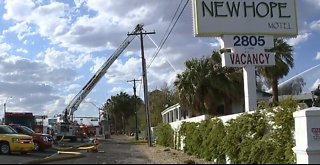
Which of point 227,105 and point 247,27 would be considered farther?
point 227,105

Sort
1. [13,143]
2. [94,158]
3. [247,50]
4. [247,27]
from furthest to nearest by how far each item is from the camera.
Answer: [13,143], [247,27], [247,50], [94,158]

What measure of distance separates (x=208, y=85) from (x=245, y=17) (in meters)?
17.8

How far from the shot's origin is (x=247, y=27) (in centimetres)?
2623

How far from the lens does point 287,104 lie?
58.3 feet

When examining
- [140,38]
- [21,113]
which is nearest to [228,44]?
[140,38]

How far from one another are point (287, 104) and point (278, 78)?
27091 millimetres

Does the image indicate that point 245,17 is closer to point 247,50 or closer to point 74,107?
point 247,50

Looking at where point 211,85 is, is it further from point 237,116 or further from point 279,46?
point 237,116

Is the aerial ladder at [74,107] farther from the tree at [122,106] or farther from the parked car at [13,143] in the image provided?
the tree at [122,106]

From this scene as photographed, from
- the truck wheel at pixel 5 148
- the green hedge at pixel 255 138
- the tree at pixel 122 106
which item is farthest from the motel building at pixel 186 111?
the tree at pixel 122 106

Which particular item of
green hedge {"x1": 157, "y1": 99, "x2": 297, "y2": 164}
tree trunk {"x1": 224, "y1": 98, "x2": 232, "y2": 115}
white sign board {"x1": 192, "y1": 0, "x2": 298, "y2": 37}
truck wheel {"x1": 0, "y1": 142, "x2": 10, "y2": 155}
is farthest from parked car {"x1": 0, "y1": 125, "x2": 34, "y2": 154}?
tree trunk {"x1": 224, "y1": 98, "x2": 232, "y2": 115}

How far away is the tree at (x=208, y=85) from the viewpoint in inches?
1702

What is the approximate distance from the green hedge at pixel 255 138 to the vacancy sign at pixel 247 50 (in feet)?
10.3

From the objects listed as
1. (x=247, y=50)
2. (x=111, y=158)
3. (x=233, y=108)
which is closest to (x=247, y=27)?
(x=247, y=50)
